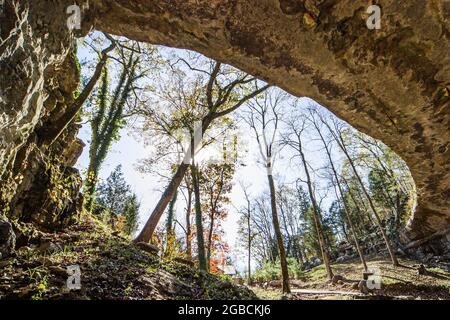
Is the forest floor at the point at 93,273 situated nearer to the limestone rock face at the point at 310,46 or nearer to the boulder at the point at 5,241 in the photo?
the boulder at the point at 5,241

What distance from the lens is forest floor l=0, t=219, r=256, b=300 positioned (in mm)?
2951

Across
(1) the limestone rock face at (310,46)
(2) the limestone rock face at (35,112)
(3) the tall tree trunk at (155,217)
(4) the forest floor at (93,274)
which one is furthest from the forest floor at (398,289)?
(2) the limestone rock face at (35,112)

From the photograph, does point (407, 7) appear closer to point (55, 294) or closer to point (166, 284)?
point (166, 284)

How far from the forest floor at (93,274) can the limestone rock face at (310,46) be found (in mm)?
1509

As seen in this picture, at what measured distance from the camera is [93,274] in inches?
148

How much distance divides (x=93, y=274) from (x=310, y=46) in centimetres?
576

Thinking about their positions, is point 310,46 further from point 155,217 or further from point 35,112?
point 155,217

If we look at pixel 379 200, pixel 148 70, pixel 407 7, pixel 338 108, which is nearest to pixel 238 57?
pixel 338 108

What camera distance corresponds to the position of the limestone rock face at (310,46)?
3.94 meters

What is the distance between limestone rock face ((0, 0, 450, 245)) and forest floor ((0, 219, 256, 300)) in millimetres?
1509

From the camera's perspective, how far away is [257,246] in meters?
40.5

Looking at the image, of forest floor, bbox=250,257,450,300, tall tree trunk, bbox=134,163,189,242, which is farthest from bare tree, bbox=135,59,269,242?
forest floor, bbox=250,257,450,300
